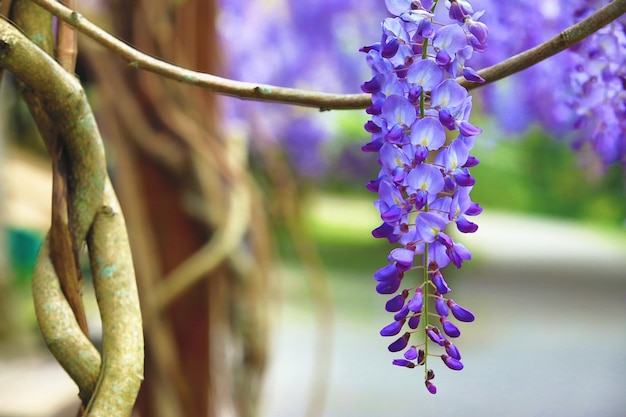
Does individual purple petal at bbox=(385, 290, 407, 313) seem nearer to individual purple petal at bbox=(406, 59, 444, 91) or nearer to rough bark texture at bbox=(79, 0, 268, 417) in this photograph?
individual purple petal at bbox=(406, 59, 444, 91)

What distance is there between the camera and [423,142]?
27cm

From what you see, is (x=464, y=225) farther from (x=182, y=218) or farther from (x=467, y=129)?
(x=182, y=218)

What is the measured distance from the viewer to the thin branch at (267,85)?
0.27 metres

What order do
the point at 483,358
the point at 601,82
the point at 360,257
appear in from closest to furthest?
the point at 601,82 < the point at 483,358 < the point at 360,257

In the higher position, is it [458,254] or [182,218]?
[182,218]

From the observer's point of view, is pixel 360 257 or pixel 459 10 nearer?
pixel 459 10

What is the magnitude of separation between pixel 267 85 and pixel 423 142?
5 centimetres

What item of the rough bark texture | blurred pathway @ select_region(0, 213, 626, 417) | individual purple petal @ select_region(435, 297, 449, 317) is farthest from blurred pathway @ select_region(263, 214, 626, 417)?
individual purple petal @ select_region(435, 297, 449, 317)

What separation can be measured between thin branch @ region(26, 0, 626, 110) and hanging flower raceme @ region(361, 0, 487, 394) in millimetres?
14

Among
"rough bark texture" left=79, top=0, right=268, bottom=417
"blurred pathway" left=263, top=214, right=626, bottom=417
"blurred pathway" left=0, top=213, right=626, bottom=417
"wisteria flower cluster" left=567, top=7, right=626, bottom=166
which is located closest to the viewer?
"wisteria flower cluster" left=567, top=7, right=626, bottom=166

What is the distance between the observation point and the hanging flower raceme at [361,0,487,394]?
0.27 metres

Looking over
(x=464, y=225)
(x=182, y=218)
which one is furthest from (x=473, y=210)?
(x=182, y=218)

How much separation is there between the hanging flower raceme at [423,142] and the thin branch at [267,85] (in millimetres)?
14

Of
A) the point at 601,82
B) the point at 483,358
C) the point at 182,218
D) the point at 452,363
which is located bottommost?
the point at 452,363
